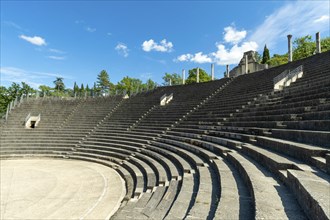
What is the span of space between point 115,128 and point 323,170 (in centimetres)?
1578

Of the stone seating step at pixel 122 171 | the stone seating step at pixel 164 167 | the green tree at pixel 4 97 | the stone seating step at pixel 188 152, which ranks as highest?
the green tree at pixel 4 97

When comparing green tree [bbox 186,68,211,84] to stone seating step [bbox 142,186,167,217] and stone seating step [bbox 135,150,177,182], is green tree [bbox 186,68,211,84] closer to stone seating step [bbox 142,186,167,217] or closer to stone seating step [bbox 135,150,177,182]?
stone seating step [bbox 135,150,177,182]

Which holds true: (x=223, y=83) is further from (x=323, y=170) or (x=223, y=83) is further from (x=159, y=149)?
(x=323, y=170)

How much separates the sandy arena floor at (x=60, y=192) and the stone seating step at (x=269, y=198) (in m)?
4.37

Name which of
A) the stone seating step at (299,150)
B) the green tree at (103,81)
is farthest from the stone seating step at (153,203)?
the green tree at (103,81)

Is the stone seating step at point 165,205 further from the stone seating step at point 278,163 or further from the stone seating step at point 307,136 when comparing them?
the stone seating step at point 307,136

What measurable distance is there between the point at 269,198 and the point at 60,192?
24.9 feet

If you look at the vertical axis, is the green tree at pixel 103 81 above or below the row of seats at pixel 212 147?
above

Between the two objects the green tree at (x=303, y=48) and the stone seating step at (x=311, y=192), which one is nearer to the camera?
the stone seating step at (x=311, y=192)

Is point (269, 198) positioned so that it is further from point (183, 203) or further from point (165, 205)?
point (165, 205)

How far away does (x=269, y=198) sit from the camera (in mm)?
2727

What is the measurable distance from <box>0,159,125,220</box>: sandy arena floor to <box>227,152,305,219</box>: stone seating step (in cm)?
437

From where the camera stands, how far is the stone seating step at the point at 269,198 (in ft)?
7.65

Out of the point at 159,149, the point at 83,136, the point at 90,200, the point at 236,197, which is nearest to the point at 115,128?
the point at 83,136
